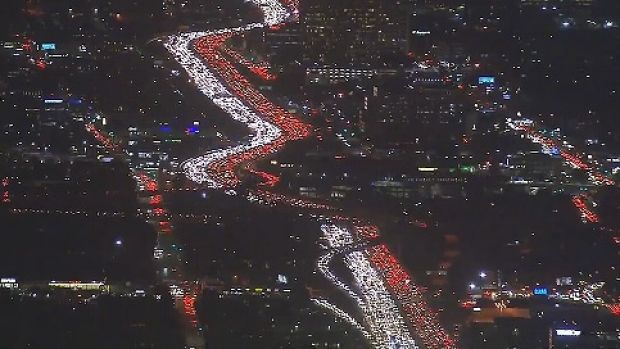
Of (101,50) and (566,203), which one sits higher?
(101,50)

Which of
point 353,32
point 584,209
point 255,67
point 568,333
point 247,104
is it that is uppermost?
point 353,32

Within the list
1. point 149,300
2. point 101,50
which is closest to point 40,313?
point 149,300

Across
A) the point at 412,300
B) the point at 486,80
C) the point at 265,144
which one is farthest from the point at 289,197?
the point at 486,80

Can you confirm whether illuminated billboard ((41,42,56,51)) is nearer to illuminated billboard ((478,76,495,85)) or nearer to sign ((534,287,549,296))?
illuminated billboard ((478,76,495,85))

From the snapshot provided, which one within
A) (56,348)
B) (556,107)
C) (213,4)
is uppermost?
(213,4)

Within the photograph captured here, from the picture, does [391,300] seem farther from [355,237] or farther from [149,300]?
[149,300]

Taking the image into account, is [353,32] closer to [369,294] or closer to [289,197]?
[289,197]

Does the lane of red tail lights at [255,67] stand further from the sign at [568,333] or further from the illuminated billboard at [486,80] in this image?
the sign at [568,333]
